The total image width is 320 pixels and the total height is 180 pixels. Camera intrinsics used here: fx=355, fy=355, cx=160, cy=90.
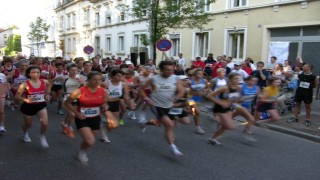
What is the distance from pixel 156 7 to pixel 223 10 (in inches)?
184

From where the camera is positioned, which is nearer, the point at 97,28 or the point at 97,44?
the point at 97,28

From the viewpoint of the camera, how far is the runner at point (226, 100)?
6.62 metres

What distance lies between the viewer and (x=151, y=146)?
680 cm

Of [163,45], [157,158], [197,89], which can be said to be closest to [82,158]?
[157,158]

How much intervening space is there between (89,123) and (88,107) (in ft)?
0.82

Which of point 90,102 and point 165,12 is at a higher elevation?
point 165,12

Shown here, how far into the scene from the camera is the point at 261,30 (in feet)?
57.6

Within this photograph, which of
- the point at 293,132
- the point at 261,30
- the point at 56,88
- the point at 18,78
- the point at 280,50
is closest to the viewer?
the point at 293,132

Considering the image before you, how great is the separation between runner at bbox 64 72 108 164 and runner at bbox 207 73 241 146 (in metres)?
2.20

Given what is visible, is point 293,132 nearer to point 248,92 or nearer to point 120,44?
point 248,92

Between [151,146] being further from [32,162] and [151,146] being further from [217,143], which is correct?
[32,162]

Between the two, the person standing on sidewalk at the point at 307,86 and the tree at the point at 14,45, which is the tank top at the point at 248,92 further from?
the tree at the point at 14,45

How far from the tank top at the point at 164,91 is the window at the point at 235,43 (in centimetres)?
1382

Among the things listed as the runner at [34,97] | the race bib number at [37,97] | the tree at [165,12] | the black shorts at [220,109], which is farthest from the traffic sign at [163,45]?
the race bib number at [37,97]
